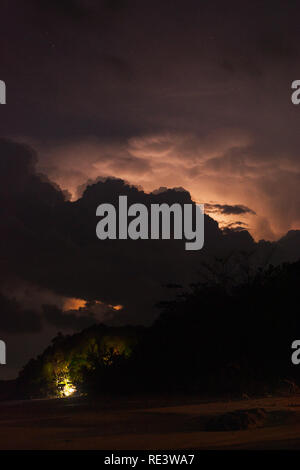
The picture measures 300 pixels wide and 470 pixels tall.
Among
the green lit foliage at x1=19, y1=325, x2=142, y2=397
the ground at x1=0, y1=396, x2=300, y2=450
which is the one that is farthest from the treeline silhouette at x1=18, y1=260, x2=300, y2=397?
the green lit foliage at x1=19, y1=325, x2=142, y2=397

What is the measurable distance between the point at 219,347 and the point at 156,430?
1230 cm

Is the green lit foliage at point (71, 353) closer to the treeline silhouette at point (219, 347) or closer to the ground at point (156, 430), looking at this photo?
the treeline silhouette at point (219, 347)

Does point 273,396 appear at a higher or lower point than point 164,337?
lower

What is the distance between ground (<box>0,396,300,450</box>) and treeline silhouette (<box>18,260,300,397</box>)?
360cm

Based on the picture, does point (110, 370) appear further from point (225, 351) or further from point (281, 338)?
point (281, 338)

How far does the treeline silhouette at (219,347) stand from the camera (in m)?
21.9

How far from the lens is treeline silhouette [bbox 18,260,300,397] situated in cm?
2189

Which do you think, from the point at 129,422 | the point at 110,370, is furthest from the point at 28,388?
the point at 129,422

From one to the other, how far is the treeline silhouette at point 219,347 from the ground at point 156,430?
360cm

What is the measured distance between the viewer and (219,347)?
2447 centimetres

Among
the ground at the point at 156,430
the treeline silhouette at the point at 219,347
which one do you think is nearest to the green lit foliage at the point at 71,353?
the treeline silhouette at the point at 219,347

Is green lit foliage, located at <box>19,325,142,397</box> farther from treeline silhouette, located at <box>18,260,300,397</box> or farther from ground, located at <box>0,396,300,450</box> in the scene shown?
ground, located at <box>0,396,300,450</box>
